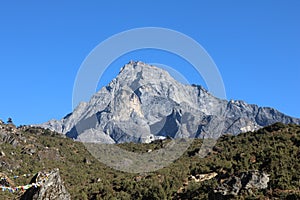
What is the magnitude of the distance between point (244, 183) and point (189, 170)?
65.8 ft

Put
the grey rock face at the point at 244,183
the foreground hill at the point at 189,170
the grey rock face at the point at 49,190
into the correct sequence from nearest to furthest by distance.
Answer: the grey rock face at the point at 49,190 < the grey rock face at the point at 244,183 < the foreground hill at the point at 189,170

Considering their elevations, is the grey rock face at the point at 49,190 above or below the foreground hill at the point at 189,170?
below

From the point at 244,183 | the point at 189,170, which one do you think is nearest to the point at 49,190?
the point at 244,183

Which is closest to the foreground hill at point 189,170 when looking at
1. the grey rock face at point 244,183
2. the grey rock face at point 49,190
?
the grey rock face at point 244,183

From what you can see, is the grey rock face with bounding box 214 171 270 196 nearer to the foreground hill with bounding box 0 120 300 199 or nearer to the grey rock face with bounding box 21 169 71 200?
the foreground hill with bounding box 0 120 300 199

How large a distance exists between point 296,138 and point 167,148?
41028mm

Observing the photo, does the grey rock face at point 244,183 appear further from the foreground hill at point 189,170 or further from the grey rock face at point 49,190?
the grey rock face at point 49,190

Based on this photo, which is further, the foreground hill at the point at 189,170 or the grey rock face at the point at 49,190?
the foreground hill at the point at 189,170

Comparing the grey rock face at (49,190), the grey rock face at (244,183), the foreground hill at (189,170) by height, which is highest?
the foreground hill at (189,170)

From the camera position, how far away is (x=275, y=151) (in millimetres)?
67125

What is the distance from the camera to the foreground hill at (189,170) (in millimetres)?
52750

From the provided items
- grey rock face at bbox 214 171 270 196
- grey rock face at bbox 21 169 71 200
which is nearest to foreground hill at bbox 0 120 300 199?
grey rock face at bbox 214 171 270 196

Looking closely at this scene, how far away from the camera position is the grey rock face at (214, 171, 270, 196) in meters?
51.4

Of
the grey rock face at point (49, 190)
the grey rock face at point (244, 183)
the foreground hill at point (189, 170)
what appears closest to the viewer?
the grey rock face at point (49, 190)
